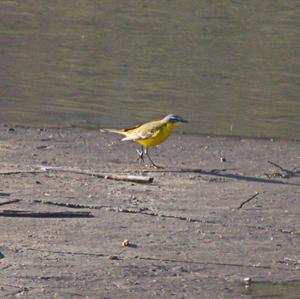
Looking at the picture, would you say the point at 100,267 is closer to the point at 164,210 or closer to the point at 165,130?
the point at 164,210

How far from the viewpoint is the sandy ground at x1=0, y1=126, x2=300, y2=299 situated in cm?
755

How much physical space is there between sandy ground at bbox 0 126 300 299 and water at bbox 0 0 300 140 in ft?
5.81

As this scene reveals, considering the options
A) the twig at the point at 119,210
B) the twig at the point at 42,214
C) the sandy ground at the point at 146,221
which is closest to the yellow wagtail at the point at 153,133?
the sandy ground at the point at 146,221

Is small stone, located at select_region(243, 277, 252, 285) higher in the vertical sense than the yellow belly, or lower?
lower

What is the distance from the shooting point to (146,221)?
909cm

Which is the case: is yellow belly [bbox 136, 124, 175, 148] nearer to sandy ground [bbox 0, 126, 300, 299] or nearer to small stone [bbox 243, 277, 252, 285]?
sandy ground [bbox 0, 126, 300, 299]

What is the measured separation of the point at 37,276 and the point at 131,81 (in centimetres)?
972

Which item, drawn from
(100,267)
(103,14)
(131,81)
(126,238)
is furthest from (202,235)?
(103,14)

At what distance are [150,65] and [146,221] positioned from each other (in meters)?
Answer: 9.79

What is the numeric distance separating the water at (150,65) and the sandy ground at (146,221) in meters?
1.77

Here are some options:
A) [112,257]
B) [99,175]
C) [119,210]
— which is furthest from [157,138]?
[112,257]

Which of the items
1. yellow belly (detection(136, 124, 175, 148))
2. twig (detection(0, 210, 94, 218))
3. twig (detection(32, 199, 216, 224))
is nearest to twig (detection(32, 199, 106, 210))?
twig (detection(32, 199, 216, 224))

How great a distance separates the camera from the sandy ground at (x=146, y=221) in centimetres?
755

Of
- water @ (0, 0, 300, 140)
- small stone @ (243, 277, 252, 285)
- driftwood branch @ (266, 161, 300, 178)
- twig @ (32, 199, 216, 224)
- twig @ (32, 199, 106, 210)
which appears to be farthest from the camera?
water @ (0, 0, 300, 140)
